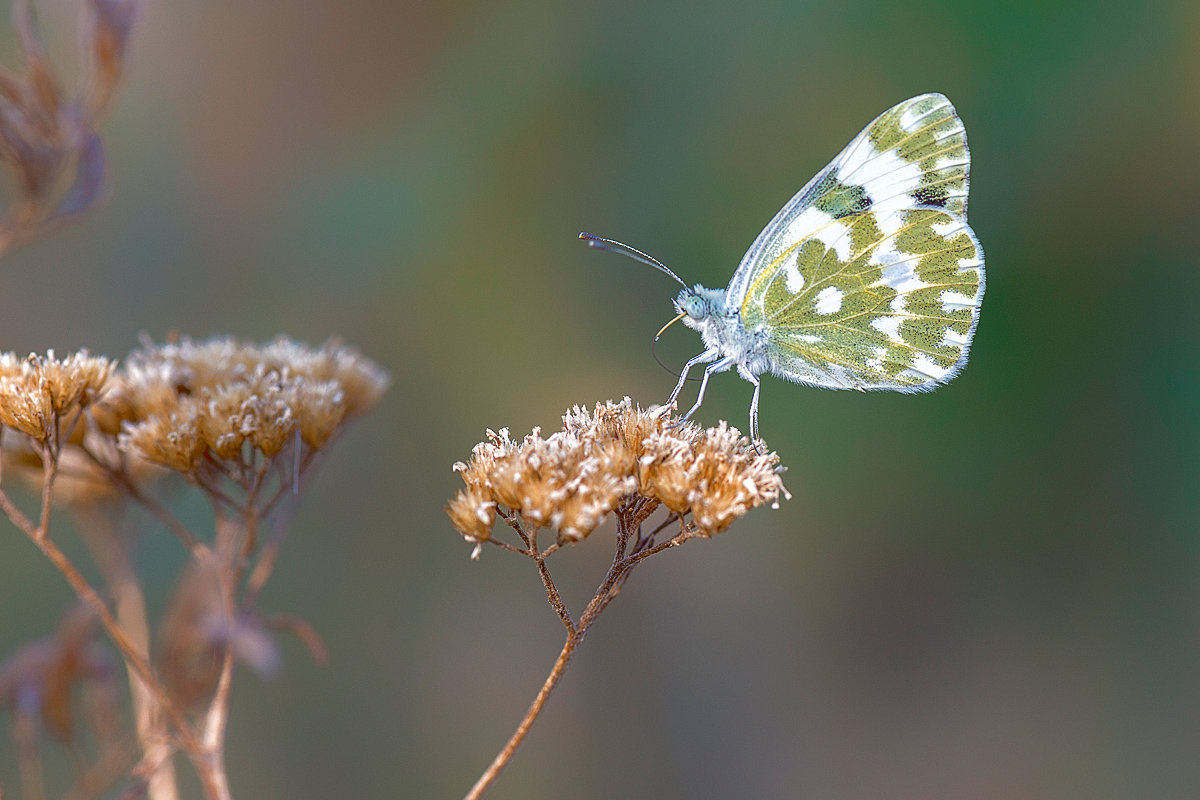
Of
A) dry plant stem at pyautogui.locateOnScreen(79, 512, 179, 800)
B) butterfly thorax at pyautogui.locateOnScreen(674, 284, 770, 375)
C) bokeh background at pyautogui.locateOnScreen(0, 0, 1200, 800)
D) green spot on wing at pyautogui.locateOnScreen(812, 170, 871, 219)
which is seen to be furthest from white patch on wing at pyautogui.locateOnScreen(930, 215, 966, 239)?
dry plant stem at pyautogui.locateOnScreen(79, 512, 179, 800)

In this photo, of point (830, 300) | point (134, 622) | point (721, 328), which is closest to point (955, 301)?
point (830, 300)

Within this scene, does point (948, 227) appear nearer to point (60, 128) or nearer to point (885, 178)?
point (885, 178)

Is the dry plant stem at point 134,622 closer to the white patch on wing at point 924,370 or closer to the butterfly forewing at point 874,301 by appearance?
the butterfly forewing at point 874,301

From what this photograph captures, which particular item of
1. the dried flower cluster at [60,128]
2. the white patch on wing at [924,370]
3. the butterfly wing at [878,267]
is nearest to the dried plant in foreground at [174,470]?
the dried flower cluster at [60,128]

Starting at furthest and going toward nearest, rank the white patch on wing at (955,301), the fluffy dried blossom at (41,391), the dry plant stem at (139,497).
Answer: the white patch on wing at (955,301) → the dry plant stem at (139,497) → the fluffy dried blossom at (41,391)

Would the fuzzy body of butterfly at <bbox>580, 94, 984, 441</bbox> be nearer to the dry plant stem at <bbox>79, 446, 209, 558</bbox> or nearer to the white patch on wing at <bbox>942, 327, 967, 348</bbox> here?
the white patch on wing at <bbox>942, 327, 967, 348</bbox>
